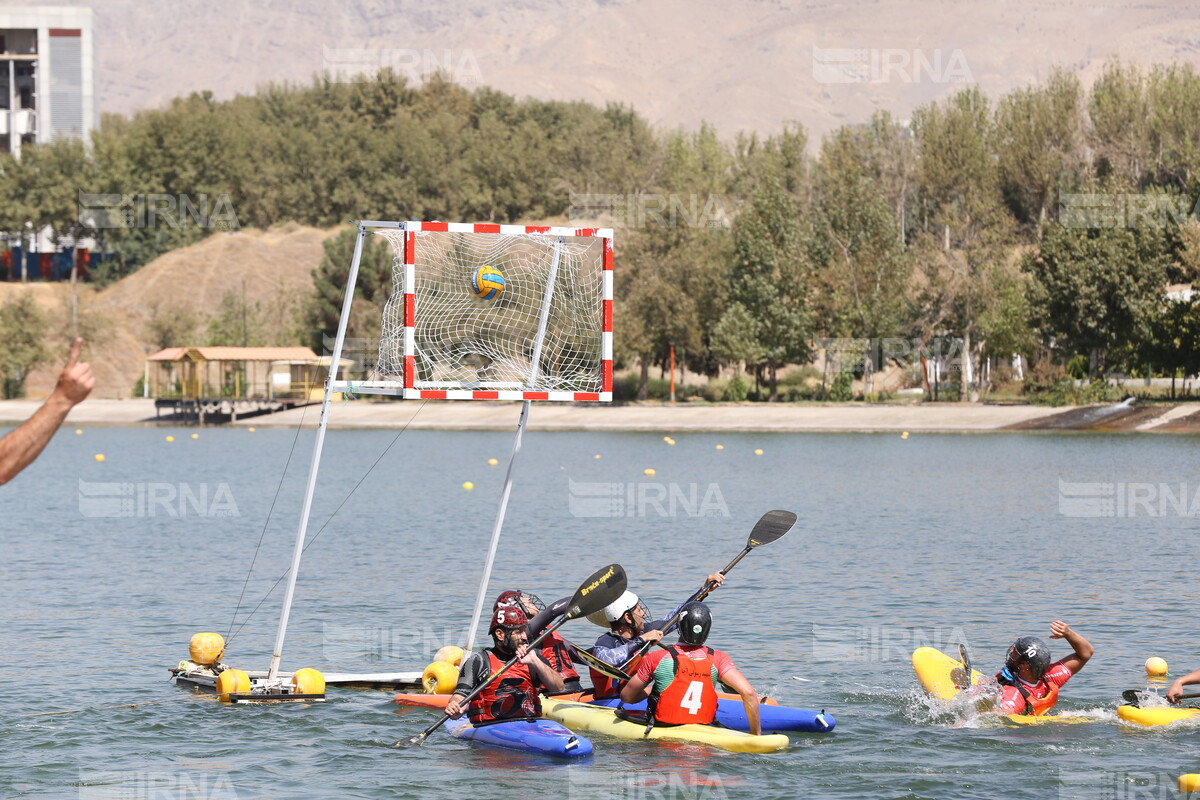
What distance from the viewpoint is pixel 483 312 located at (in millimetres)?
19172

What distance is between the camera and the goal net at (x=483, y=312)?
52.3 feet

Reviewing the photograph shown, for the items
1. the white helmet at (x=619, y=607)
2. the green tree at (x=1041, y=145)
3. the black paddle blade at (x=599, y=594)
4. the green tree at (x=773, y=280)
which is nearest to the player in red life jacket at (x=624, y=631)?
the white helmet at (x=619, y=607)

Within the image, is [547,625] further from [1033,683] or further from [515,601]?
[1033,683]

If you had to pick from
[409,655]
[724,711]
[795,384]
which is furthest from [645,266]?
[724,711]

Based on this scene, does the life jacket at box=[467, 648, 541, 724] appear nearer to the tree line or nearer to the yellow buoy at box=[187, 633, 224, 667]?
the yellow buoy at box=[187, 633, 224, 667]

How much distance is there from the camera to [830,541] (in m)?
33.0

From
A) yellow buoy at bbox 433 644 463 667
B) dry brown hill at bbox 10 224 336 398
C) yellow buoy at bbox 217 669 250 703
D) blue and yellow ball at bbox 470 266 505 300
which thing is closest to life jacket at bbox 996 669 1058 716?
yellow buoy at bbox 433 644 463 667

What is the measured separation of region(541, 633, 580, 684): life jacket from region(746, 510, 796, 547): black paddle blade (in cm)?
339

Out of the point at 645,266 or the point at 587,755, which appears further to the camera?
the point at 645,266

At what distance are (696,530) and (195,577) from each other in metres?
12.7

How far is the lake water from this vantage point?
1434 cm

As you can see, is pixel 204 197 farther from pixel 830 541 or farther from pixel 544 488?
pixel 830 541

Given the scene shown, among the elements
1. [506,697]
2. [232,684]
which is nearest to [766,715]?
[506,697]

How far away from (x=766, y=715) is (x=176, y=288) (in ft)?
342
